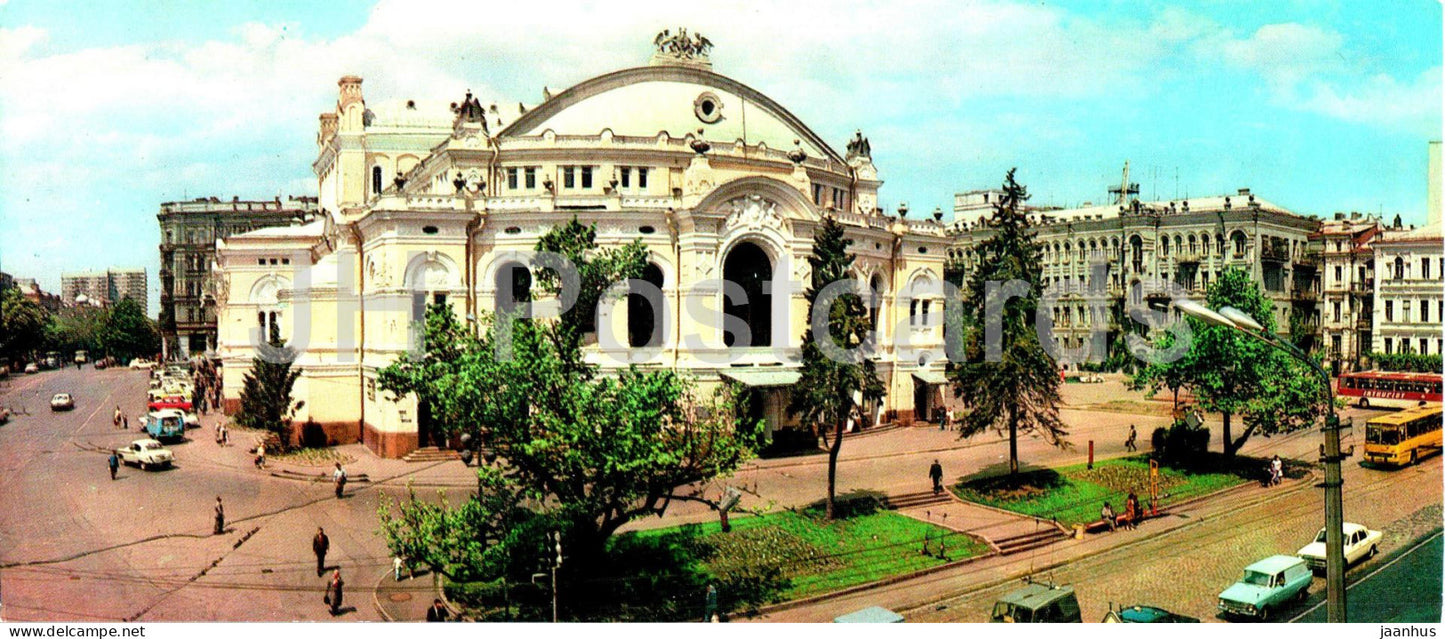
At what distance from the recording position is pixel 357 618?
2125cm

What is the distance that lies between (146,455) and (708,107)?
25652mm

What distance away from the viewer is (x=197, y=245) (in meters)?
71.7

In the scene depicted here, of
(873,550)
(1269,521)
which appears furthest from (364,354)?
(1269,521)

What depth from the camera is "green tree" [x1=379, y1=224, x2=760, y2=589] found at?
20.9 metres

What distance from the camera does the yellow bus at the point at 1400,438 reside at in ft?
118

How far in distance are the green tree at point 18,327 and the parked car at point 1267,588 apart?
63920mm

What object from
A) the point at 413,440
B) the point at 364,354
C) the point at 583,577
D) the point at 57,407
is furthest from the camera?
the point at 57,407

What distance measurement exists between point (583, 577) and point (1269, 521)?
20463 millimetres

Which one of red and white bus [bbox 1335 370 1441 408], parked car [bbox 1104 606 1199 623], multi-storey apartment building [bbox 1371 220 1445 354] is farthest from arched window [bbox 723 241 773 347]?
multi-storey apartment building [bbox 1371 220 1445 354]

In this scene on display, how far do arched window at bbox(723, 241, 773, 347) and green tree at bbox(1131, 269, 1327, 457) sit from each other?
1375cm

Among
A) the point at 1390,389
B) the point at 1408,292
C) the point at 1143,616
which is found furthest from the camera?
the point at 1408,292

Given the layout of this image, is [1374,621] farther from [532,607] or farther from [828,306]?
[532,607]

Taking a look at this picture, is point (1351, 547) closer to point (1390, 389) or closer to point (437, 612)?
point (437, 612)

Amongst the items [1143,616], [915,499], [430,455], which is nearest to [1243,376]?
[915,499]
